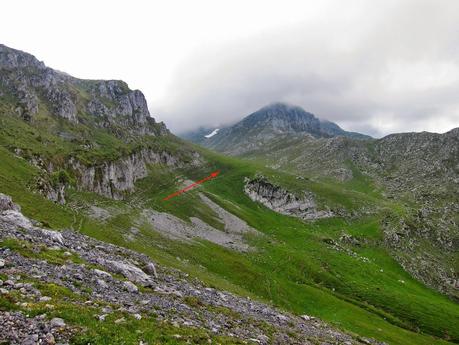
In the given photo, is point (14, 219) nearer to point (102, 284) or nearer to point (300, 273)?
point (102, 284)

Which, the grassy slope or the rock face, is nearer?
the rock face

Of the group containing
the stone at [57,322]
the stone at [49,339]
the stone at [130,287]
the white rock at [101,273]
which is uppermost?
the stone at [49,339]

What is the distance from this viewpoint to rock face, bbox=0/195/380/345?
694 inches

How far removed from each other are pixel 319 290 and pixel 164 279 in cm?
6940

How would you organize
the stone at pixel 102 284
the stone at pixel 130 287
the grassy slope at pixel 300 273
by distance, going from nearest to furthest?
the stone at pixel 102 284 < the stone at pixel 130 287 < the grassy slope at pixel 300 273

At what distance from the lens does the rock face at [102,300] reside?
1762cm

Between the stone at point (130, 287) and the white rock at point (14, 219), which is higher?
the white rock at point (14, 219)

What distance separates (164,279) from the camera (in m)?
41.3

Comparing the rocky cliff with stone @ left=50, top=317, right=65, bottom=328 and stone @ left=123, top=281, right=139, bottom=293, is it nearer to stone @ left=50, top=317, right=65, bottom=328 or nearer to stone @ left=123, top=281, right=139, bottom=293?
stone @ left=123, top=281, right=139, bottom=293

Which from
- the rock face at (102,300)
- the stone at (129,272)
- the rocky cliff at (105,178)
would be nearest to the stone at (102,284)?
the rock face at (102,300)

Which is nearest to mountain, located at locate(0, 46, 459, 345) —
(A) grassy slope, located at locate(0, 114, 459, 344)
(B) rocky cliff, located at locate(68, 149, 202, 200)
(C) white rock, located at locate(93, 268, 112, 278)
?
(C) white rock, located at locate(93, 268, 112, 278)

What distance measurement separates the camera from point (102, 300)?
24453 mm

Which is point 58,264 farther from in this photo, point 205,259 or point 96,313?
point 205,259

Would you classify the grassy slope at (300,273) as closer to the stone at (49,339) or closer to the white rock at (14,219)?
the white rock at (14,219)
